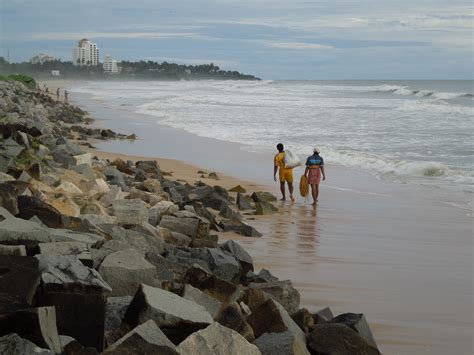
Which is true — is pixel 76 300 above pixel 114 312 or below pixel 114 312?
above

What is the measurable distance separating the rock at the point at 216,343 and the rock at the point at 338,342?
0.57 meters

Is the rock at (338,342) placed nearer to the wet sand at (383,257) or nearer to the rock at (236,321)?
the rock at (236,321)

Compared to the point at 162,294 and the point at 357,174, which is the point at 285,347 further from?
the point at 357,174

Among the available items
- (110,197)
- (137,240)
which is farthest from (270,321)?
(110,197)

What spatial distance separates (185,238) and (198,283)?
85.6 inches

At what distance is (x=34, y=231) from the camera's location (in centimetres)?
482

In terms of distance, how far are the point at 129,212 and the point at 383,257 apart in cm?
282

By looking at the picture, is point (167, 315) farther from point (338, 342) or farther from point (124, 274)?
point (338, 342)

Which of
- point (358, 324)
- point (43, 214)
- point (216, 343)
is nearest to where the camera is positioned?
point (216, 343)

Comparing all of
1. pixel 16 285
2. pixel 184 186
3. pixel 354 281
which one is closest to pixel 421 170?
pixel 184 186

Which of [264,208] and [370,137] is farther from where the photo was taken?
Answer: [370,137]

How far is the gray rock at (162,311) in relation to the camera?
3770 mm

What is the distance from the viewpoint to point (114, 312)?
397 cm

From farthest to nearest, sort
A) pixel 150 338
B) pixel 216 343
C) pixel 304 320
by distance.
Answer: pixel 304 320 → pixel 216 343 → pixel 150 338
